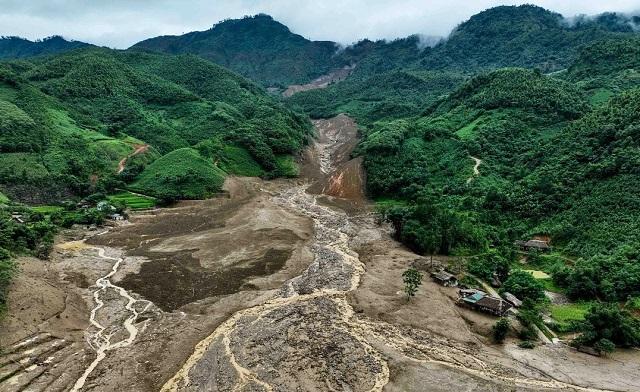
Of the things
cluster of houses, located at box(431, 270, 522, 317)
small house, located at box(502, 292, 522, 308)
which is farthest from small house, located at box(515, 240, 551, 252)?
cluster of houses, located at box(431, 270, 522, 317)

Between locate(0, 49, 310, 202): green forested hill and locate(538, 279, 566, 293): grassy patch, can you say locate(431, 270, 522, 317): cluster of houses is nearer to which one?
locate(538, 279, 566, 293): grassy patch

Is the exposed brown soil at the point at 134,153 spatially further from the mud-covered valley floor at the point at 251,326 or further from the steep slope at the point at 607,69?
the steep slope at the point at 607,69

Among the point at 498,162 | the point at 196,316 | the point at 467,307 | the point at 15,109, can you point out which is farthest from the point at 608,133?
the point at 15,109

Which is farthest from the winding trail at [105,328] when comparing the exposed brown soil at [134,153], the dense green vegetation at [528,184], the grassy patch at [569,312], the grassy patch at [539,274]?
the exposed brown soil at [134,153]

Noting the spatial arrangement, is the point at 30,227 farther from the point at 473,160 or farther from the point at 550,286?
the point at 473,160

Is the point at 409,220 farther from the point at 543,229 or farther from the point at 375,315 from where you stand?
the point at 375,315

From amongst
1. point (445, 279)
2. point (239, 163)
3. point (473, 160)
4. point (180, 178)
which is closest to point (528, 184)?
point (473, 160)
